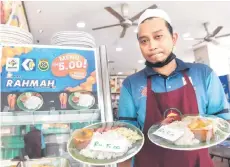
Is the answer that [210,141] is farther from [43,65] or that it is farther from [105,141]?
[43,65]

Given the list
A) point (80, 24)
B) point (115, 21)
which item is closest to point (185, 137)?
point (115, 21)

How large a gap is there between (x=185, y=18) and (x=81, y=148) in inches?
264

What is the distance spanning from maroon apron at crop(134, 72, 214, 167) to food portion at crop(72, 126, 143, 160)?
0.24m

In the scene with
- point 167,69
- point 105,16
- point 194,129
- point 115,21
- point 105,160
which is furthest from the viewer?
point 115,21

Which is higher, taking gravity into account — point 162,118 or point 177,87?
point 177,87

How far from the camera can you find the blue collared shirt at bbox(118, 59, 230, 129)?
48.6 inches

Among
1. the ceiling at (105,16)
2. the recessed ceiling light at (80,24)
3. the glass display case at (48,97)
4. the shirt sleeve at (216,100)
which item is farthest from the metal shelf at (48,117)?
the recessed ceiling light at (80,24)

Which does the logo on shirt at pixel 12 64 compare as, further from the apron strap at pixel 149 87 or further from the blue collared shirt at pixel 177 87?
the apron strap at pixel 149 87

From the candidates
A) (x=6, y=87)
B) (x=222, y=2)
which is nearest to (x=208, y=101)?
(x=6, y=87)

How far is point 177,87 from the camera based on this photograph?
4.21ft

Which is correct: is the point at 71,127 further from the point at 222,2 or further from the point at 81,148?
the point at 222,2

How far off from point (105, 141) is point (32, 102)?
55 cm

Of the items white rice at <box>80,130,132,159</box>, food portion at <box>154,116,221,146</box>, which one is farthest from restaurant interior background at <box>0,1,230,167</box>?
food portion at <box>154,116,221,146</box>

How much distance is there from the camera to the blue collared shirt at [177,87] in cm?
→ 124
